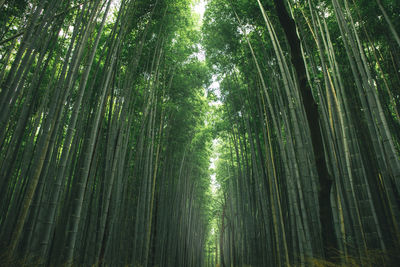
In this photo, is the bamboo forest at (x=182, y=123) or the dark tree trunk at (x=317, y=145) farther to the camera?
the bamboo forest at (x=182, y=123)

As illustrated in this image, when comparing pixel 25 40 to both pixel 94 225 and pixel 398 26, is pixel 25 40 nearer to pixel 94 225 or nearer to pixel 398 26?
pixel 94 225

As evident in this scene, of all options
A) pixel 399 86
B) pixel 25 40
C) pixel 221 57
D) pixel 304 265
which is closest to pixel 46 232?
pixel 25 40

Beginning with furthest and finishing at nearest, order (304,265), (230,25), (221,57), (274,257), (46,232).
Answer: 1. (221,57)
2. (230,25)
3. (274,257)
4. (304,265)
5. (46,232)

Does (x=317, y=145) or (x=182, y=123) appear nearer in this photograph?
(x=317, y=145)

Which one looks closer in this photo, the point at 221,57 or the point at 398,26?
the point at 398,26

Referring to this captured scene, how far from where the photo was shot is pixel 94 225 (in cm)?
269

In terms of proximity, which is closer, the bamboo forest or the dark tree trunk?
the dark tree trunk

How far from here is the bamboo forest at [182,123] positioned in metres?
1.90

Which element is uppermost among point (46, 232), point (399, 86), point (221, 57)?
point (221, 57)

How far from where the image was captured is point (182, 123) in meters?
6.47

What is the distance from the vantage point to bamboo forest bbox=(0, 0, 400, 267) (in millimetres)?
1896

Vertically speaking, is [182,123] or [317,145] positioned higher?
[182,123]

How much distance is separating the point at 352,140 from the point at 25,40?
3648mm

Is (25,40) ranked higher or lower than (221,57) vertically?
lower
